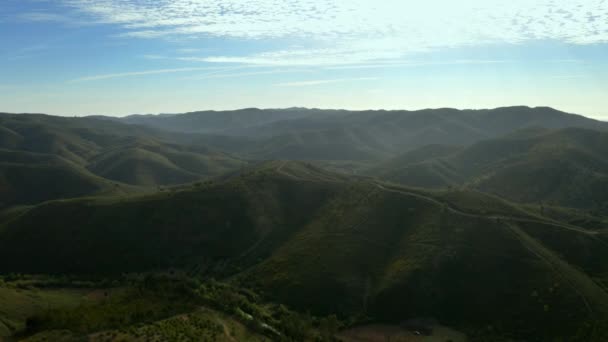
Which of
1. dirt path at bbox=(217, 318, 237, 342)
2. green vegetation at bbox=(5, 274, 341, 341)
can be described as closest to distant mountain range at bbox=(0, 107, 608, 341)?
dirt path at bbox=(217, 318, 237, 342)

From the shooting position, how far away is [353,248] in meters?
119

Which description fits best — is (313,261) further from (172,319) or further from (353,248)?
(172,319)

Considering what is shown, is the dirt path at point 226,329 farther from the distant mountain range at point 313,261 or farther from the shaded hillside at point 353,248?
the shaded hillside at point 353,248

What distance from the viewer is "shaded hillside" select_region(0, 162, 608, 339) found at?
95875 mm

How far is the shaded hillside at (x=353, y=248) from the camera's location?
95.9 meters

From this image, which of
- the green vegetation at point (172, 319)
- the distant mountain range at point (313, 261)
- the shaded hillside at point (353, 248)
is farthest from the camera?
the shaded hillside at point (353, 248)

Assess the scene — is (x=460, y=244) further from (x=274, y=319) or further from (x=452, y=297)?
(x=274, y=319)

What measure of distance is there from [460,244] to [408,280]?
69.7 ft

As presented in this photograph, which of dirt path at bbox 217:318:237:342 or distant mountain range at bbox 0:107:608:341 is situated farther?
distant mountain range at bbox 0:107:608:341

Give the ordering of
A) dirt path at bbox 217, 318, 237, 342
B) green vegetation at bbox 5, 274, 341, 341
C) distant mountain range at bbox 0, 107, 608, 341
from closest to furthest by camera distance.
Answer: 1. green vegetation at bbox 5, 274, 341, 341
2. dirt path at bbox 217, 318, 237, 342
3. distant mountain range at bbox 0, 107, 608, 341

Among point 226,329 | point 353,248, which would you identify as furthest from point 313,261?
point 226,329

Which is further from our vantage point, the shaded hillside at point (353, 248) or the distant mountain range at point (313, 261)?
the shaded hillside at point (353, 248)

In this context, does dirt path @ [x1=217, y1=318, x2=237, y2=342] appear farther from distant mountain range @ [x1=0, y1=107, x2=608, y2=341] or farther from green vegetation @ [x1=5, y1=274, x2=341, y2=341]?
distant mountain range @ [x1=0, y1=107, x2=608, y2=341]

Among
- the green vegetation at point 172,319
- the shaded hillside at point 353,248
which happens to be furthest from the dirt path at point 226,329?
the shaded hillside at point 353,248
